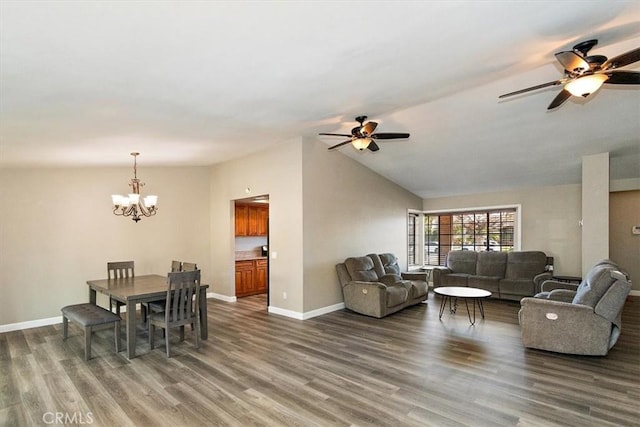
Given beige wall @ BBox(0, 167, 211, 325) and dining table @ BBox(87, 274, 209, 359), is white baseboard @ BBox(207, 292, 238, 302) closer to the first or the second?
beige wall @ BBox(0, 167, 211, 325)

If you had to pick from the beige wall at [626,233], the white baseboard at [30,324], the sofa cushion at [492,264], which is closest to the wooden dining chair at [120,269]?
the white baseboard at [30,324]

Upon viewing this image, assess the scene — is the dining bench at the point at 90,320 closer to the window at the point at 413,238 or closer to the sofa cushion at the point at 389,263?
the sofa cushion at the point at 389,263

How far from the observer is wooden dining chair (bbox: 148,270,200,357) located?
4.00m

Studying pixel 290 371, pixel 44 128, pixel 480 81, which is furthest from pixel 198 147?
pixel 480 81

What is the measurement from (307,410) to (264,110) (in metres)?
3.11

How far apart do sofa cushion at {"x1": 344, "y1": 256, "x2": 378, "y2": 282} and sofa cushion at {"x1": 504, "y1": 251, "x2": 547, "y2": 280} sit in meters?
3.05

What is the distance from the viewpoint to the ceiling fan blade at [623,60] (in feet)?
8.27

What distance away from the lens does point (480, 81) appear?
12.4 feet

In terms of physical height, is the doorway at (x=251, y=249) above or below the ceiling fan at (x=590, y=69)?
below

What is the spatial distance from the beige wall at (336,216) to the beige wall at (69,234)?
3.01 meters

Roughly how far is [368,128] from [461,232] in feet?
18.0

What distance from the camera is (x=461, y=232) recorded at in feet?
28.1

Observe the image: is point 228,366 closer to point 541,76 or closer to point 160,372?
point 160,372

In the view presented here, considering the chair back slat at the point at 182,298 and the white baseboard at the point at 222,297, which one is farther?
the white baseboard at the point at 222,297
